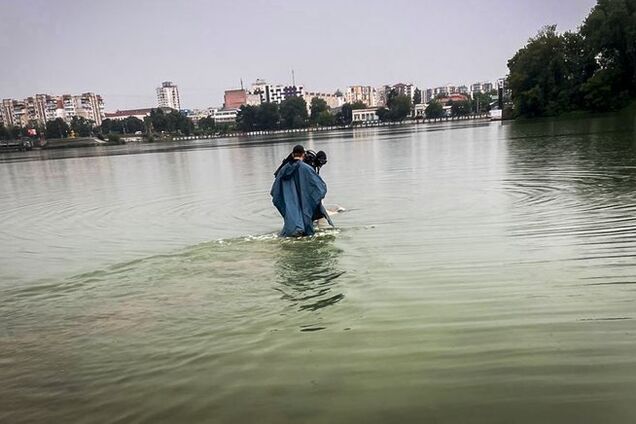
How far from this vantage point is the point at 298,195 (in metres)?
9.39

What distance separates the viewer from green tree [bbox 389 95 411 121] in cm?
17350

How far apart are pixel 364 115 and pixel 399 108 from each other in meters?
20.6

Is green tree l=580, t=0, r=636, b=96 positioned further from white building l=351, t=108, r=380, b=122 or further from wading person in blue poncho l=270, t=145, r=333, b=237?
white building l=351, t=108, r=380, b=122

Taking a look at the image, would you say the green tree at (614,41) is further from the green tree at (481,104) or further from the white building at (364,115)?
the white building at (364,115)

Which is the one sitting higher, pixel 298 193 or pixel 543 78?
pixel 543 78

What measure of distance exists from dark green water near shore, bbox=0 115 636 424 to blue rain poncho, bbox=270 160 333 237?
39 cm

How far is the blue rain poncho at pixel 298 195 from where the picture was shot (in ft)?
30.3

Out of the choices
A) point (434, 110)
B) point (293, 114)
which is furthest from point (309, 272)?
point (434, 110)

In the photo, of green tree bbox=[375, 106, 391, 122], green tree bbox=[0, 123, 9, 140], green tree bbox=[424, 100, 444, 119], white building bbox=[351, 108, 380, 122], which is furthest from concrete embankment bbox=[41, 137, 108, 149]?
green tree bbox=[424, 100, 444, 119]

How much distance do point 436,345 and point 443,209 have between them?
7419 millimetres

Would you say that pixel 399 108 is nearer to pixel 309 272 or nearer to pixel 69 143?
pixel 69 143

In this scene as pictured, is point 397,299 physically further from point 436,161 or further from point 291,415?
point 436,161

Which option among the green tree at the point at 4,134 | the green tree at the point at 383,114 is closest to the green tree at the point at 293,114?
the green tree at the point at 383,114

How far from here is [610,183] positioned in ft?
43.7
